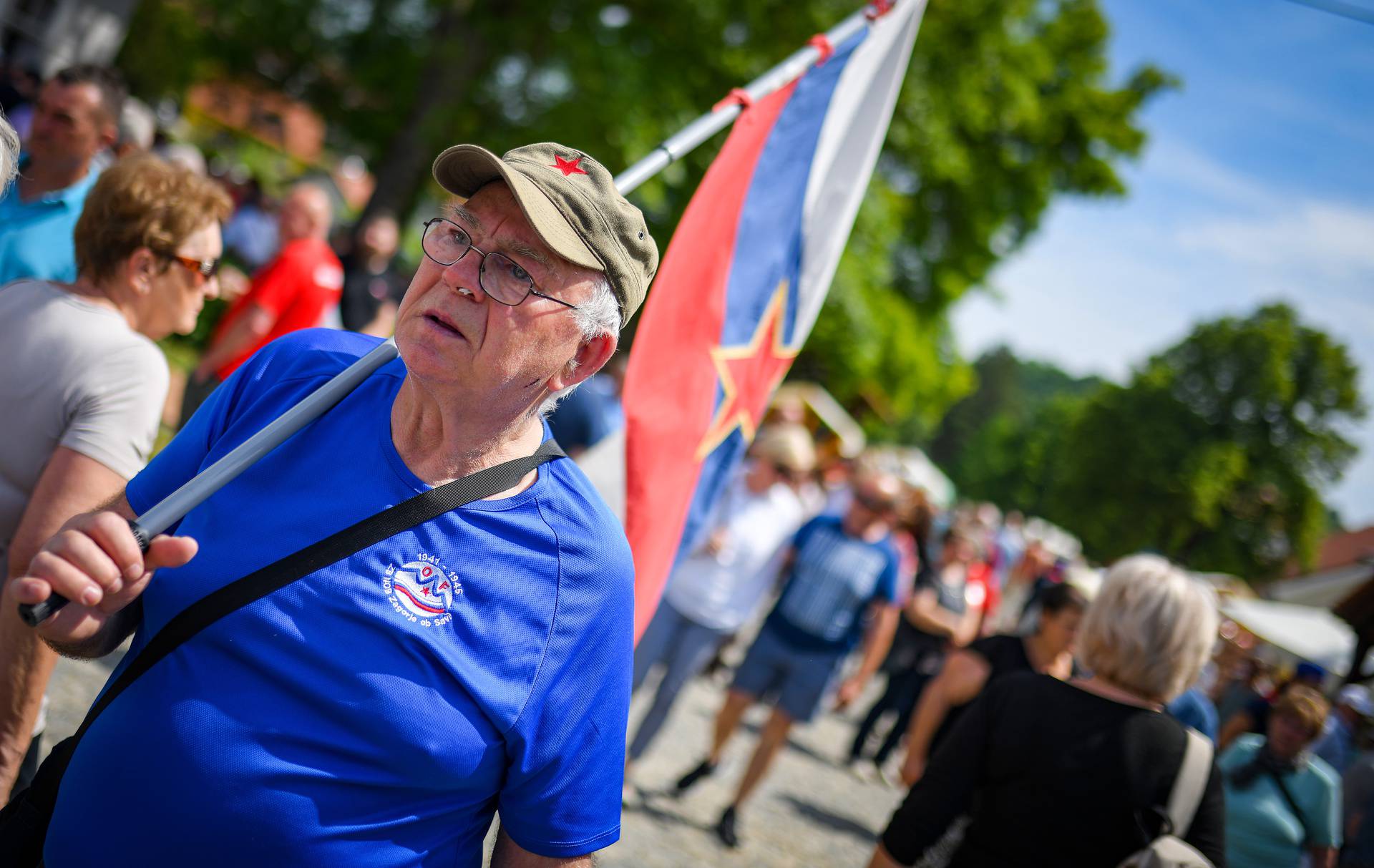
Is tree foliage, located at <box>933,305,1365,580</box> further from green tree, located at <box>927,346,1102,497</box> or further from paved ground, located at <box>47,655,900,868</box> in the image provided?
paved ground, located at <box>47,655,900,868</box>

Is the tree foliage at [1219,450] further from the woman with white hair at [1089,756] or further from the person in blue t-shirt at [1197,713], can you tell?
the woman with white hair at [1089,756]

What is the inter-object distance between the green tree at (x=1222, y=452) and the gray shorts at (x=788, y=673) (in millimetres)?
39199

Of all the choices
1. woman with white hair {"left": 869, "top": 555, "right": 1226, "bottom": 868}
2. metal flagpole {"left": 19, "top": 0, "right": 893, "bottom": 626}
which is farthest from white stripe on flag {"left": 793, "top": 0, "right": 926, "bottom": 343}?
woman with white hair {"left": 869, "top": 555, "right": 1226, "bottom": 868}

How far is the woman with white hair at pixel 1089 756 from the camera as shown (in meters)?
2.46

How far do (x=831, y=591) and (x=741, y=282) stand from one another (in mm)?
2939

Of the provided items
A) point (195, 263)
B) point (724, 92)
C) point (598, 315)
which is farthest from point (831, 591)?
point (724, 92)

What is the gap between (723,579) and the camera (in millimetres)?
5730

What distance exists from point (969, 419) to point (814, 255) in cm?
10717

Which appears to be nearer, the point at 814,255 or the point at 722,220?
the point at 722,220

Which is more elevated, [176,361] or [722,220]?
[722,220]

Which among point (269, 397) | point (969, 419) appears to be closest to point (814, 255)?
point (269, 397)

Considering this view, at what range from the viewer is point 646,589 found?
9.66ft

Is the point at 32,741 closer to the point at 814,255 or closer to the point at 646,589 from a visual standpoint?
the point at 646,589

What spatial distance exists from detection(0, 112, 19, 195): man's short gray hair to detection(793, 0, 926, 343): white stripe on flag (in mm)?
2295
